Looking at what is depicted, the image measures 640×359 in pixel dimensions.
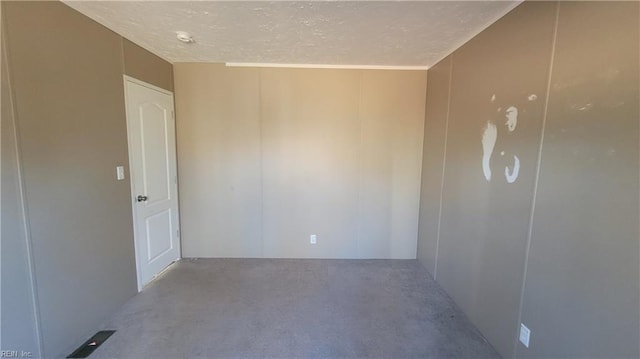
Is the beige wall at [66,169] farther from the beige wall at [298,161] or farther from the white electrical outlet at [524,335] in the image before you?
the white electrical outlet at [524,335]

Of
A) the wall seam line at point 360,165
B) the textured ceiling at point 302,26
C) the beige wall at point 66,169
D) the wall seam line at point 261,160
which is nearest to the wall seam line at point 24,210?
the beige wall at point 66,169

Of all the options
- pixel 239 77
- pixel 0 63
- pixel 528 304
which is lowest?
pixel 528 304

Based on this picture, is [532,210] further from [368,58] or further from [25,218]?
[25,218]

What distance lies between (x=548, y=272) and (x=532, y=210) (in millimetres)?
366

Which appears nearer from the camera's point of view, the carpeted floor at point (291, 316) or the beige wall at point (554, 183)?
the beige wall at point (554, 183)

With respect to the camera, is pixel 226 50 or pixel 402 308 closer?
pixel 402 308

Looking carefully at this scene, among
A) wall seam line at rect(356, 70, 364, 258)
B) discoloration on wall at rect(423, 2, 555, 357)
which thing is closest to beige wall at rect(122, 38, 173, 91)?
wall seam line at rect(356, 70, 364, 258)

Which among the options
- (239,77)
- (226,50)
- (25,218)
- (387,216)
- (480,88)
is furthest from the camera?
(387,216)

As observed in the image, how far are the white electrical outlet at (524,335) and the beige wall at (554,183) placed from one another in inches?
1.4

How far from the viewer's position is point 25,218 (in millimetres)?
1561

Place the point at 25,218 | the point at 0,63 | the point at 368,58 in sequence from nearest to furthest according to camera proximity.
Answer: the point at 0,63, the point at 25,218, the point at 368,58

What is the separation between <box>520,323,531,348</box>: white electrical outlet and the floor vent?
3.03m

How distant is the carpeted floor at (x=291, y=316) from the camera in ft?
6.27

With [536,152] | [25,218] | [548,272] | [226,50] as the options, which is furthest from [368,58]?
[25,218]
